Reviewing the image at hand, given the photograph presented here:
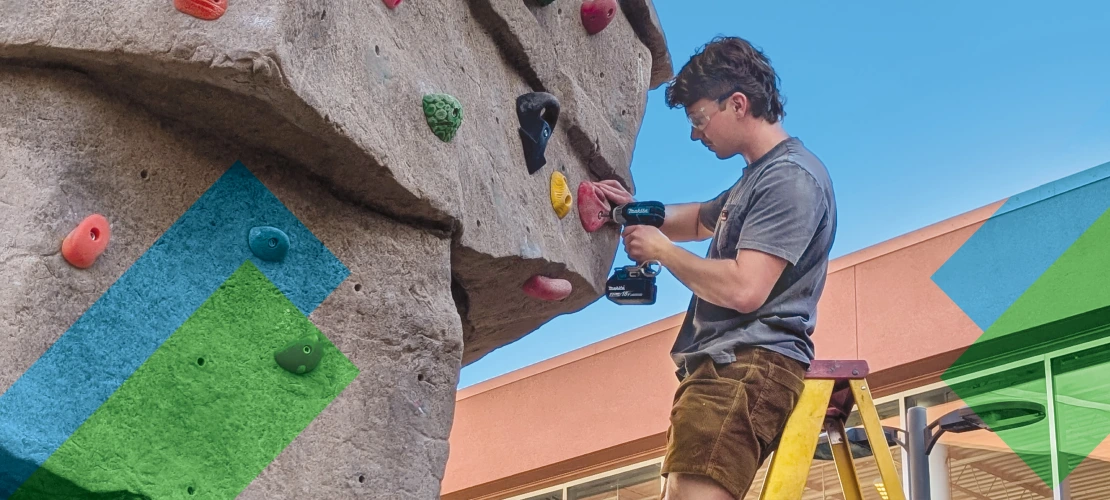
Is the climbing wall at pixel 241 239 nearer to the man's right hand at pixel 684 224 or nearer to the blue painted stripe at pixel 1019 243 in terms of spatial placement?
the man's right hand at pixel 684 224

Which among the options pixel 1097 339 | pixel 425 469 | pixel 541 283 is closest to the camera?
pixel 425 469

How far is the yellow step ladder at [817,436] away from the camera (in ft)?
12.3

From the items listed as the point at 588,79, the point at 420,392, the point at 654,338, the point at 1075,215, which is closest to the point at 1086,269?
the point at 1075,215

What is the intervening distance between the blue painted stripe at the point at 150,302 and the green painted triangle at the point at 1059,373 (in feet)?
23.7

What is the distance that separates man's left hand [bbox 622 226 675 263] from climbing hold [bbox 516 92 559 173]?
41 cm

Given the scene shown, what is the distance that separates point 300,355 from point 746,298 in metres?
1.28

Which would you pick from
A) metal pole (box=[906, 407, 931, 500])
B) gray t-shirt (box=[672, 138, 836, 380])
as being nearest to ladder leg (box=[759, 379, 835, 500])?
gray t-shirt (box=[672, 138, 836, 380])

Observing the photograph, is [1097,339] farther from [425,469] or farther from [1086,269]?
[425,469]

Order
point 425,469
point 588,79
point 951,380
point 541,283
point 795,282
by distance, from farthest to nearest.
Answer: point 951,380, point 588,79, point 541,283, point 795,282, point 425,469

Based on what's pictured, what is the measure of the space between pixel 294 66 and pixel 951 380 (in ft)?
27.2

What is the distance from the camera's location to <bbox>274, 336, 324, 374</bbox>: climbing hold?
3543 millimetres

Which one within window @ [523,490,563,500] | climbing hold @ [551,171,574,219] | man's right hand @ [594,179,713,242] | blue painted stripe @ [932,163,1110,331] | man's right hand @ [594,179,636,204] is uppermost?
blue painted stripe @ [932,163,1110,331]

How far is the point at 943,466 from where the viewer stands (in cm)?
995

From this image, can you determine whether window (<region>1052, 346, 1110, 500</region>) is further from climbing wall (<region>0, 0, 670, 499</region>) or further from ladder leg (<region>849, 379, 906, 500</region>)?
climbing wall (<region>0, 0, 670, 499</region>)
